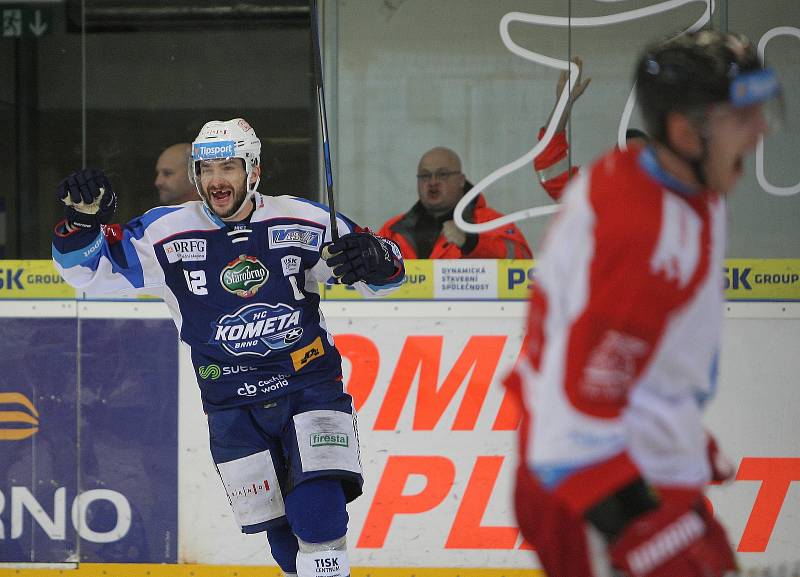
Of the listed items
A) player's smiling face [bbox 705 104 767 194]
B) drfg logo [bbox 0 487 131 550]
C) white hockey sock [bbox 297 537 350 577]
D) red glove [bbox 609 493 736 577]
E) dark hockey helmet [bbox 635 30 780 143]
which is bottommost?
drfg logo [bbox 0 487 131 550]

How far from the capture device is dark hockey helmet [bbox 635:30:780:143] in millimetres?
1584

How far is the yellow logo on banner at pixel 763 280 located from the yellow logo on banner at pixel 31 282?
90.5 inches

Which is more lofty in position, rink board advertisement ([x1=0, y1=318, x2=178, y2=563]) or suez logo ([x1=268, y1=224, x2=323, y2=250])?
suez logo ([x1=268, y1=224, x2=323, y2=250])

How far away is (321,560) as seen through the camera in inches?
124

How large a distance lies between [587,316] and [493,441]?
9.16 feet

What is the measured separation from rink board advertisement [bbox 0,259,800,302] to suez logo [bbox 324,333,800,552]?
0.16 metres

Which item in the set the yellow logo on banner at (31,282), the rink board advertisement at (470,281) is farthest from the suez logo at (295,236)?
the yellow logo on banner at (31,282)

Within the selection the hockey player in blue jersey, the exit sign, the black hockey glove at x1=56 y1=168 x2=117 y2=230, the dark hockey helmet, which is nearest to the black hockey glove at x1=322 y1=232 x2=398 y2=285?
the hockey player in blue jersey

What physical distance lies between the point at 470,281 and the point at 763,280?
3.28 ft

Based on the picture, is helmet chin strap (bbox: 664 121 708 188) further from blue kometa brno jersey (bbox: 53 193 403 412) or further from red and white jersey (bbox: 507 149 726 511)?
blue kometa brno jersey (bbox: 53 193 403 412)

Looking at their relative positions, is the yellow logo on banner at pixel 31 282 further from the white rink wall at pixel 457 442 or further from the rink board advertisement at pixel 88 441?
the white rink wall at pixel 457 442

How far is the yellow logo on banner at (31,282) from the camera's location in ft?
14.2

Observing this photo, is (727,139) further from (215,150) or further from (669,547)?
(215,150)

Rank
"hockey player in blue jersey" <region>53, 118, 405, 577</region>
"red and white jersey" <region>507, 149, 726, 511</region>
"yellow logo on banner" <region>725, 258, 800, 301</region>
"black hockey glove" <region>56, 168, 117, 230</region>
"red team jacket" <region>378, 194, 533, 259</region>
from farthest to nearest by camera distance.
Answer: "red team jacket" <region>378, 194, 533, 259</region>
"yellow logo on banner" <region>725, 258, 800, 301</region>
"hockey player in blue jersey" <region>53, 118, 405, 577</region>
"black hockey glove" <region>56, 168, 117, 230</region>
"red and white jersey" <region>507, 149, 726, 511</region>
